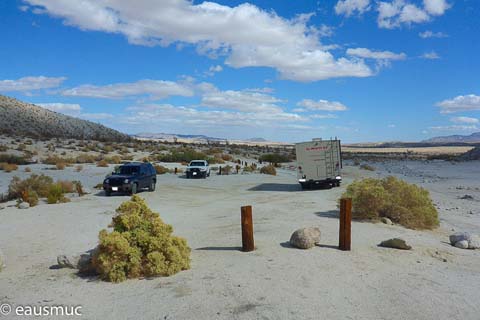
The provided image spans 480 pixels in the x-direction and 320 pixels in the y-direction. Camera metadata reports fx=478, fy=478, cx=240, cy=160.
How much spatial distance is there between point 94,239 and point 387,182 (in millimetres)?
9940

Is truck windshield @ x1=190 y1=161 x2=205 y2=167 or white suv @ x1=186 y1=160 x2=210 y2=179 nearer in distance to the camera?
white suv @ x1=186 y1=160 x2=210 y2=179

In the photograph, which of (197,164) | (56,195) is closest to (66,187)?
(56,195)

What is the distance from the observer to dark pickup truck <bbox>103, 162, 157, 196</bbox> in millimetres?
24781

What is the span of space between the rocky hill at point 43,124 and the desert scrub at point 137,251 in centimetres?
6345

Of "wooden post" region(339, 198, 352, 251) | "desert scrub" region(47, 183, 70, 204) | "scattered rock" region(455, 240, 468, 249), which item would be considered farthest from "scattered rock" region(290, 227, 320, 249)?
"desert scrub" region(47, 183, 70, 204)

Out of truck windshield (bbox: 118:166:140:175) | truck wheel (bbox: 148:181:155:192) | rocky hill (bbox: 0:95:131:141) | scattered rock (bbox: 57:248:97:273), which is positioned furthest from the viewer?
rocky hill (bbox: 0:95:131:141)

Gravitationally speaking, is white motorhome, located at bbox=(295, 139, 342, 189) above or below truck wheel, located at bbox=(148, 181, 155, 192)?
above

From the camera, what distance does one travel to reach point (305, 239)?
34.7 feet

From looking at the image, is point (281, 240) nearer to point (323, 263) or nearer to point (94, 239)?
point (323, 263)

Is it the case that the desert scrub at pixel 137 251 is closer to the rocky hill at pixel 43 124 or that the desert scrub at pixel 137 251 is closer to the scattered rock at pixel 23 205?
the scattered rock at pixel 23 205

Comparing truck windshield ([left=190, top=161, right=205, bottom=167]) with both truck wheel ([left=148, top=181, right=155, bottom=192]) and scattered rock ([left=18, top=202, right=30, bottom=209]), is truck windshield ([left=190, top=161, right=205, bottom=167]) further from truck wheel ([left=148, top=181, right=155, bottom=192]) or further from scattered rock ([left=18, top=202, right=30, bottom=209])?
scattered rock ([left=18, top=202, right=30, bottom=209])

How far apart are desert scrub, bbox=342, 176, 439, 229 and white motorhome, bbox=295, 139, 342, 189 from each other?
11.8 meters

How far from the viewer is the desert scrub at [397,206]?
15.3m

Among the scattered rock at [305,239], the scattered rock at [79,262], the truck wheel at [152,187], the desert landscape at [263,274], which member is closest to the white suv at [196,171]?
the truck wheel at [152,187]
